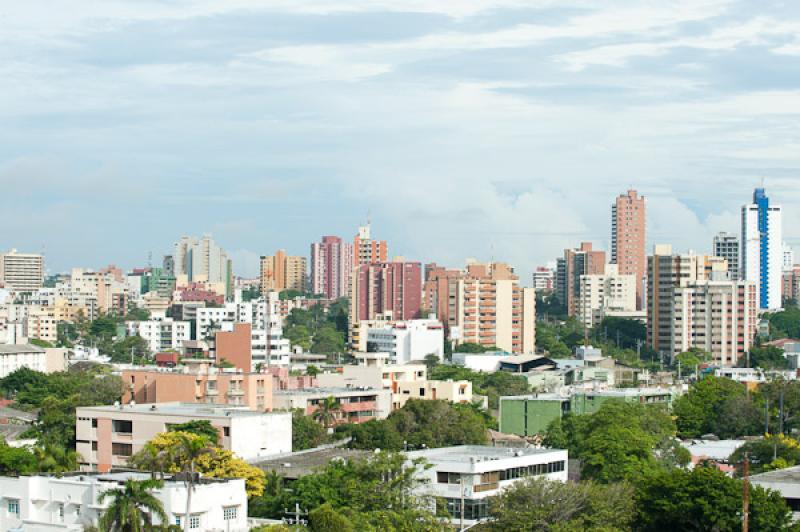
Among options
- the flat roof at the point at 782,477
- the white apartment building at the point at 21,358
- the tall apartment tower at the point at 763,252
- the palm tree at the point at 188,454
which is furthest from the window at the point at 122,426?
the tall apartment tower at the point at 763,252

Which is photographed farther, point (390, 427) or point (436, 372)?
point (436, 372)

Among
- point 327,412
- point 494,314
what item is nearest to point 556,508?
point 327,412

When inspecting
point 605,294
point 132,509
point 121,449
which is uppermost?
point 605,294

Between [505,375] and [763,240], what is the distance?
70209mm

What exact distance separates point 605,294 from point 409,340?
3939 centimetres

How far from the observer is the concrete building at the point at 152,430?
35844mm

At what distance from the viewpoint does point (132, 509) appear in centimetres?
2316

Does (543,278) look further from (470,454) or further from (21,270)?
(470,454)

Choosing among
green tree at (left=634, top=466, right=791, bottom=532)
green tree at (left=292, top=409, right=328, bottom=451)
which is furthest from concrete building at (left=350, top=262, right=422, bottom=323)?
green tree at (left=634, top=466, right=791, bottom=532)

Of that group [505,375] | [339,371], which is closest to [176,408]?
[339,371]

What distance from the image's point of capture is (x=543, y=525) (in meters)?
27.0

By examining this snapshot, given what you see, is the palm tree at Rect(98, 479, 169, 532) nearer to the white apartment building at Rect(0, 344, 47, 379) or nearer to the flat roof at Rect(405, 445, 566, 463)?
the flat roof at Rect(405, 445, 566, 463)

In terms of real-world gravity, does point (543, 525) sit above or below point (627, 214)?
below

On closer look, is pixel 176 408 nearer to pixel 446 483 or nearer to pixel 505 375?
pixel 446 483
